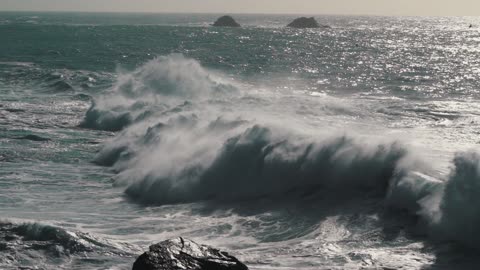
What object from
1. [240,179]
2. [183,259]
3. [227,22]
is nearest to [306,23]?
[227,22]

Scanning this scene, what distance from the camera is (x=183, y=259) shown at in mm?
10273

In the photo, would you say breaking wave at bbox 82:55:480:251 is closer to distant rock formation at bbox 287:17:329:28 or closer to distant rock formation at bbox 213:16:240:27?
distant rock formation at bbox 287:17:329:28

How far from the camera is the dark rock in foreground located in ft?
33.2

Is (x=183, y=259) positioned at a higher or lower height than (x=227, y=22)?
lower

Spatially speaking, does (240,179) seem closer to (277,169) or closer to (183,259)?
(277,169)

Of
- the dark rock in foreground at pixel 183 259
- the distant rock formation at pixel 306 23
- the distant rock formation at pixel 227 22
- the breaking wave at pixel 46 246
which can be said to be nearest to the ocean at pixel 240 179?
the breaking wave at pixel 46 246

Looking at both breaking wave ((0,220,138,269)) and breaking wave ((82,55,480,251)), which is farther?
breaking wave ((82,55,480,251))

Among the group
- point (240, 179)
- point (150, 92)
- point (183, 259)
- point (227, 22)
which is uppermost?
point (227, 22)

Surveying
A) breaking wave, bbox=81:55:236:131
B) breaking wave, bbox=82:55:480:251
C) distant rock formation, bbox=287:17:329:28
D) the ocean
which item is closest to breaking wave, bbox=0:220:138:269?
the ocean

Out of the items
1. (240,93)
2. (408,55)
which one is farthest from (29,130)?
(408,55)

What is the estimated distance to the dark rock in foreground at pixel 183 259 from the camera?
1011 centimetres

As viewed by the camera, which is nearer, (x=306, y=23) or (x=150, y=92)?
(x=150, y=92)

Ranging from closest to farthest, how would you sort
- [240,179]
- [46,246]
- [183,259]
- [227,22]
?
1. [183,259]
2. [46,246]
3. [240,179]
4. [227,22]

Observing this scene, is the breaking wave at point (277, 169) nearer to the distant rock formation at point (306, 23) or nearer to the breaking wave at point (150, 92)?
the breaking wave at point (150, 92)
